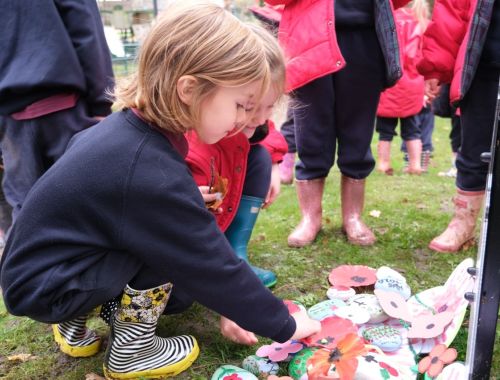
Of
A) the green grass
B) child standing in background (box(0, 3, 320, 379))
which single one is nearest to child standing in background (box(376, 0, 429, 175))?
the green grass

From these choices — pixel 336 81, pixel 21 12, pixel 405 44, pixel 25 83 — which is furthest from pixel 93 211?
pixel 405 44

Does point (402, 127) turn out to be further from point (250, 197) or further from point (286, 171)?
point (250, 197)

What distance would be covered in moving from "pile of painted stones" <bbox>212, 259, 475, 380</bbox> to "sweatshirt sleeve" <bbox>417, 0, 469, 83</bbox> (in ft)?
3.22

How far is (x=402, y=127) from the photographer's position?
4930 millimetres

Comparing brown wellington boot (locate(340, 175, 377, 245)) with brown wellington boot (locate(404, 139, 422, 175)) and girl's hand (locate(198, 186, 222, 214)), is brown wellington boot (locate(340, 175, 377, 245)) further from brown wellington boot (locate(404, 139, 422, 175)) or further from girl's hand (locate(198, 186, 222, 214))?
brown wellington boot (locate(404, 139, 422, 175))

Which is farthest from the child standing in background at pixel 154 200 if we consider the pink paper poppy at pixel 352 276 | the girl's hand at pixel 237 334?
the pink paper poppy at pixel 352 276

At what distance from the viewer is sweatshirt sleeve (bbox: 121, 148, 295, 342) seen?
1.21 meters

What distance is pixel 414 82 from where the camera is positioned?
4.66m

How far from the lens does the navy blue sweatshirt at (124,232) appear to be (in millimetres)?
1214

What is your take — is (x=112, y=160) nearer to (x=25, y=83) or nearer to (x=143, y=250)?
(x=143, y=250)

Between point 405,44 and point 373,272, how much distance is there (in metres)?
3.07

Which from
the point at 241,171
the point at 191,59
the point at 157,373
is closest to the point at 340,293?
the point at 241,171

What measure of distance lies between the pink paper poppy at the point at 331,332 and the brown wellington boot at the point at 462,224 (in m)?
0.96

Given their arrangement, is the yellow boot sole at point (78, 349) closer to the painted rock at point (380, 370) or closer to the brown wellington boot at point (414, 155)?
the painted rock at point (380, 370)
